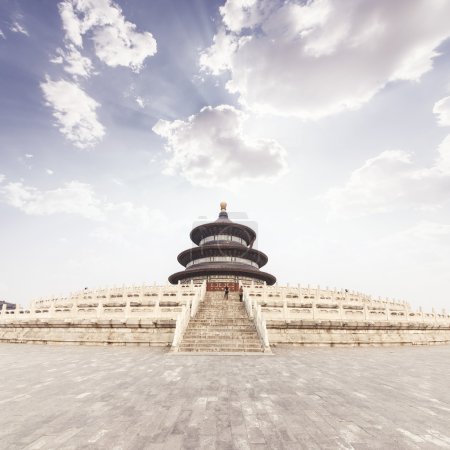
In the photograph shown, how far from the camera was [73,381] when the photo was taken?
7172 mm

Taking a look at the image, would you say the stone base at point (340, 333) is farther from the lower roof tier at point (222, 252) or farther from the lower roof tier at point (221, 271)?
the lower roof tier at point (222, 252)

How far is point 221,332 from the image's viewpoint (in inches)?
542

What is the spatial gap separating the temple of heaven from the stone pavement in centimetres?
2265

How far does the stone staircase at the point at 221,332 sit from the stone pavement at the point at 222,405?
2.85m

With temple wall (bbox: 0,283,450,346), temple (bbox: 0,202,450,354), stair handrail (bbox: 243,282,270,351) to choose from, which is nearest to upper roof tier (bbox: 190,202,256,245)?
temple (bbox: 0,202,450,354)

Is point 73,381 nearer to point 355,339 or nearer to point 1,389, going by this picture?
point 1,389

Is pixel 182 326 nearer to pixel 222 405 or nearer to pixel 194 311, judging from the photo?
pixel 194 311

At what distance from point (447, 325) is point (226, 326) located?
56.9 ft

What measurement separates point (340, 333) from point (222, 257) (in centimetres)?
2581

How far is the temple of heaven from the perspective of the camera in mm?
35969

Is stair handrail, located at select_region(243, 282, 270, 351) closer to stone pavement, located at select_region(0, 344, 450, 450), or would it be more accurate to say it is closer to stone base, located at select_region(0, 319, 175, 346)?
→ stone pavement, located at select_region(0, 344, 450, 450)

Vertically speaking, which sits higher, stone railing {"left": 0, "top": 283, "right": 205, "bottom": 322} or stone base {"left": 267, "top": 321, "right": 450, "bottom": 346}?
stone railing {"left": 0, "top": 283, "right": 205, "bottom": 322}

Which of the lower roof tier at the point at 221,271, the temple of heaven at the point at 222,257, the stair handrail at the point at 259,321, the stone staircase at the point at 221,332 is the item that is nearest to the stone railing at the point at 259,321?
the stair handrail at the point at 259,321

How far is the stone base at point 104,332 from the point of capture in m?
14.2
